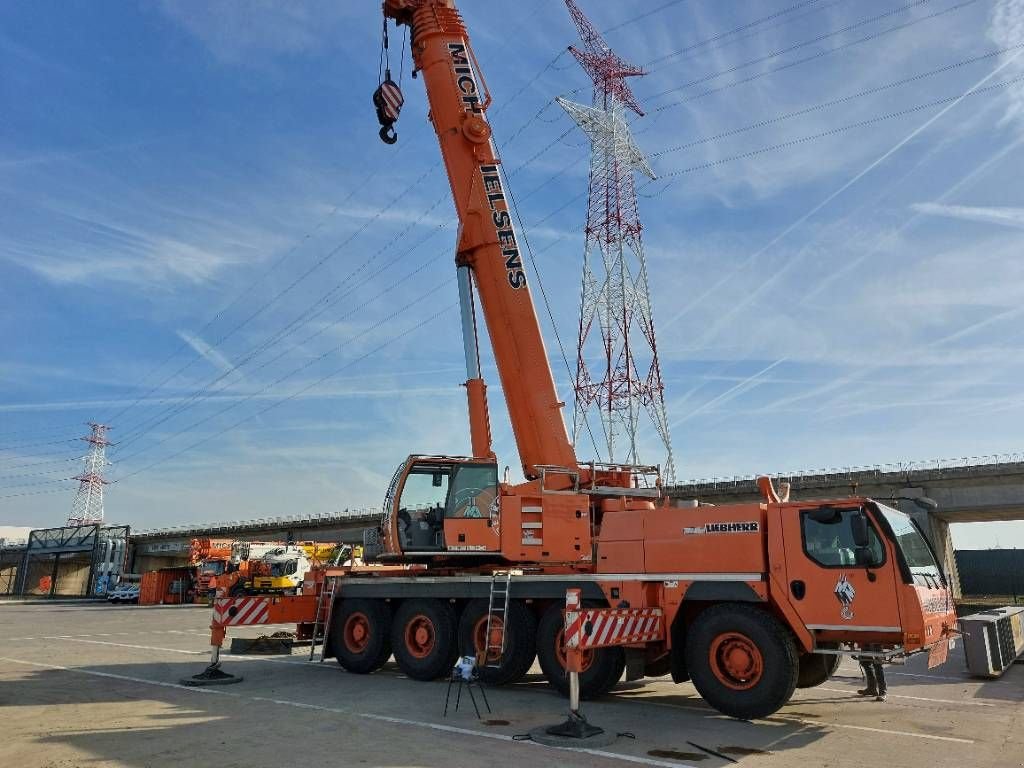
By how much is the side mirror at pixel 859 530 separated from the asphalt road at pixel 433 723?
6.08 ft

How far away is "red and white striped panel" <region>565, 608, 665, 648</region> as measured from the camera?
7348mm

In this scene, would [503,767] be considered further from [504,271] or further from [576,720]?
[504,271]

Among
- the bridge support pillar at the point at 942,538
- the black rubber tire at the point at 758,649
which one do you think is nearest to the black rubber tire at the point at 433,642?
the black rubber tire at the point at 758,649

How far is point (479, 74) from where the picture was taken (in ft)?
43.5

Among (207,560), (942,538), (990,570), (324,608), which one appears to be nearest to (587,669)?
(324,608)

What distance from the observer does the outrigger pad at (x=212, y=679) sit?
404 inches

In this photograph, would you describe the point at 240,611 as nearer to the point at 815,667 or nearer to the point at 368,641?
the point at 368,641

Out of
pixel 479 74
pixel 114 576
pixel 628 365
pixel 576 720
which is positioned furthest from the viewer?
pixel 114 576

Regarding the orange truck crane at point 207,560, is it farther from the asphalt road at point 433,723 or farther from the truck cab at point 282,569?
the asphalt road at point 433,723

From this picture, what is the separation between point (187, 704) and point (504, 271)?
7.47m

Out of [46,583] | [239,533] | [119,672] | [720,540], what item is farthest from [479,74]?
[46,583]

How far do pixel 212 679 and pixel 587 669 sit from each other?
5445 mm

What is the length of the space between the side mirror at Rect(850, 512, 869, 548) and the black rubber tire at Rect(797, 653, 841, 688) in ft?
6.05

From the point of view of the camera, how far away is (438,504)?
424 inches
